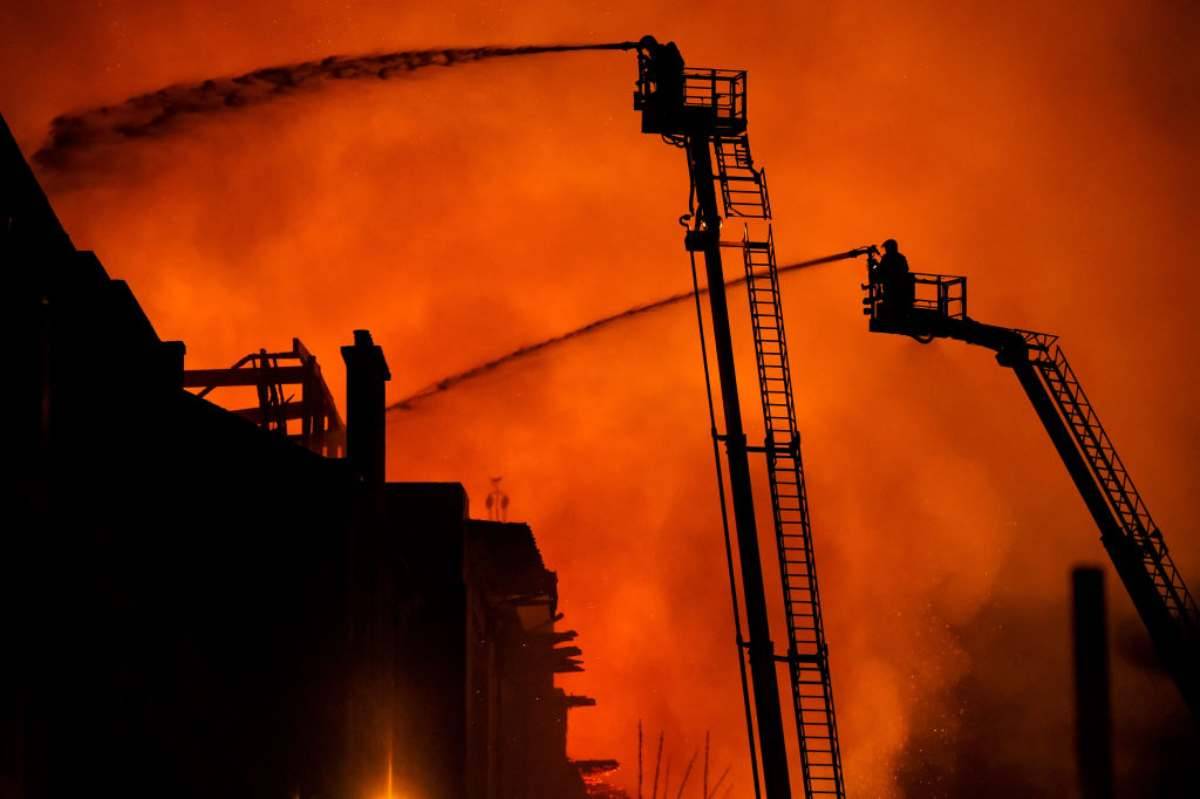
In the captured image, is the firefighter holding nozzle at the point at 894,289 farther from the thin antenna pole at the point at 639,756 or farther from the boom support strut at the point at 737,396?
the thin antenna pole at the point at 639,756

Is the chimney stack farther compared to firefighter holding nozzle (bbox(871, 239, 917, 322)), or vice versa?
firefighter holding nozzle (bbox(871, 239, 917, 322))

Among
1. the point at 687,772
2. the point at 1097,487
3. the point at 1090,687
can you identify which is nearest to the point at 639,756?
the point at 687,772

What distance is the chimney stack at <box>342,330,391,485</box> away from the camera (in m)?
21.1

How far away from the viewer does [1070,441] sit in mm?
25047

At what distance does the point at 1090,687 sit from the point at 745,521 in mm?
16047

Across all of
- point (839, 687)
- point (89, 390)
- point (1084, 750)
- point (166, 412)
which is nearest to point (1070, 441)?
point (166, 412)

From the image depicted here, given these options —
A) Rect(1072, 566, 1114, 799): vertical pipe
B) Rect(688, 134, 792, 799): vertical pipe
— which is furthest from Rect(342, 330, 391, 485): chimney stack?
Rect(1072, 566, 1114, 799): vertical pipe

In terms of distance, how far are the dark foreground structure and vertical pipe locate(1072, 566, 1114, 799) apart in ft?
28.9

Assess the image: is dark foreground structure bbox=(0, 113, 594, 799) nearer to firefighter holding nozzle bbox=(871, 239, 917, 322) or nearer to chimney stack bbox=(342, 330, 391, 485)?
chimney stack bbox=(342, 330, 391, 485)

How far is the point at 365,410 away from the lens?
70.1ft

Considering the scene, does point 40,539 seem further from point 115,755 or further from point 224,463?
point 224,463

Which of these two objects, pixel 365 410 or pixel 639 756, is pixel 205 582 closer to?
pixel 365 410

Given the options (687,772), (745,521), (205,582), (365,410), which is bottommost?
(205,582)

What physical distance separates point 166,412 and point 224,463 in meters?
1.61
